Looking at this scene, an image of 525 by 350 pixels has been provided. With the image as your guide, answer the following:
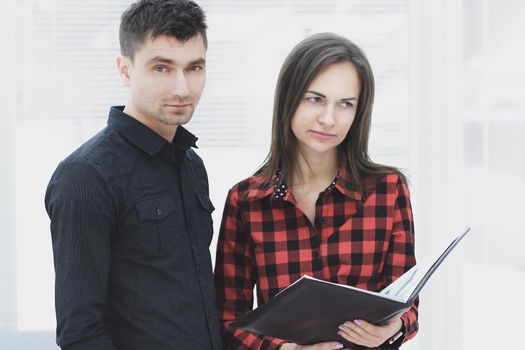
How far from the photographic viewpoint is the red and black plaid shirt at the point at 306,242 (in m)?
1.46

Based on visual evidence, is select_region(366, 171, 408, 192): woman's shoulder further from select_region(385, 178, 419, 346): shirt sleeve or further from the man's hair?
the man's hair

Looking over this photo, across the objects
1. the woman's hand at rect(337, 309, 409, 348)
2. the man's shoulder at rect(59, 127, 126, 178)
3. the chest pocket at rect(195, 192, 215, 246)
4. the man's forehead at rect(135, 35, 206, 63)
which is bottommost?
the woman's hand at rect(337, 309, 409, 348)

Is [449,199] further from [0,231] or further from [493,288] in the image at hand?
[0,231]

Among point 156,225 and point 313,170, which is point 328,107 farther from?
point 156,225

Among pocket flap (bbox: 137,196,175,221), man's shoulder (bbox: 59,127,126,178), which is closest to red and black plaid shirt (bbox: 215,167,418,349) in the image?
pocket flap (bbox: 137,196,175,221)

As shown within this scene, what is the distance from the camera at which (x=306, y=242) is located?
4.83 feet

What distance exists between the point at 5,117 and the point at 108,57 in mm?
454

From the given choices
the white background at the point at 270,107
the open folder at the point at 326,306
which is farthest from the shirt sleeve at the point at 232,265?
the white background at the point at 270,107

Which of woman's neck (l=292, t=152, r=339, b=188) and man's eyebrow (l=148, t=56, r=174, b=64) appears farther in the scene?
woman's neck (l=292, t=152, r=339, b=188)

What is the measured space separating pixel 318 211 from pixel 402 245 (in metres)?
0.21

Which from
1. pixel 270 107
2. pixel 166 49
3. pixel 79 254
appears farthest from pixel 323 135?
pixel 270 107

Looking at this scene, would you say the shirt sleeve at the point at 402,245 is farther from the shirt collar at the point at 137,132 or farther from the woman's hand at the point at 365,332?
the shirt collar at the point at 137,132

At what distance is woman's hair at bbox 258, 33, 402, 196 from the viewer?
1449mm

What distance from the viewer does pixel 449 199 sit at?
8.04 ft
